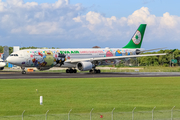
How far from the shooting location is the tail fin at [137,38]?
81.7 meters

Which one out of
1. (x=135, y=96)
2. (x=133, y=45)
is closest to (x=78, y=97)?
(x=135, y=96)

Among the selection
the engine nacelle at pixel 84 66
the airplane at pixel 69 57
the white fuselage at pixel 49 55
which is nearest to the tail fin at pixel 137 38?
the airplane at pixel 69 57

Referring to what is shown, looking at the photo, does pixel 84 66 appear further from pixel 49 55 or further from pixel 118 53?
pixel 118 53

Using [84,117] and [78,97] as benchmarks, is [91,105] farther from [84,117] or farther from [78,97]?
[84,117]

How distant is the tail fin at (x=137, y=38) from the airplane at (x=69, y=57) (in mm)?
1979

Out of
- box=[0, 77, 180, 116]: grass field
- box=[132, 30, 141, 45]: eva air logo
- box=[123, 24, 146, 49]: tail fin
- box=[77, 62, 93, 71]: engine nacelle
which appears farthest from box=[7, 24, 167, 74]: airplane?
box=[0, 77, 180, 116]: grass field

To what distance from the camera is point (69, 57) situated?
71000mm

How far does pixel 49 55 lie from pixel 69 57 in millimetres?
4862

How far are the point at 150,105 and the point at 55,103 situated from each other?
949cm

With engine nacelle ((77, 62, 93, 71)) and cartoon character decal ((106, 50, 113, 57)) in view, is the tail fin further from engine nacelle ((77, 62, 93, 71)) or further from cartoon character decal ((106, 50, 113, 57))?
engine nacelle ((77, 62, 93, 71))

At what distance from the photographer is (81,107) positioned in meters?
29.7

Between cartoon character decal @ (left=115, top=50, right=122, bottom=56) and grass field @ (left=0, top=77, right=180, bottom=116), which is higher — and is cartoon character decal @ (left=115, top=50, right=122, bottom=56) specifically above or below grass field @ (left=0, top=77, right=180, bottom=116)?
above

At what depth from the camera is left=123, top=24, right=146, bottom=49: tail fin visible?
8169 centimetres

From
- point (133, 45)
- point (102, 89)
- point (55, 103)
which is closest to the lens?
point (55, 103)
